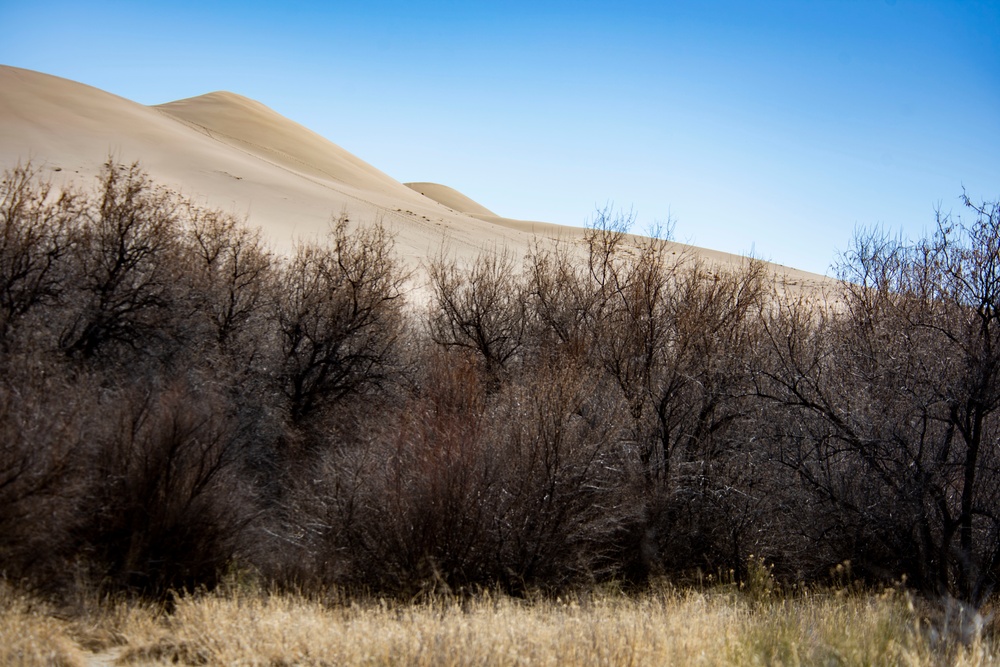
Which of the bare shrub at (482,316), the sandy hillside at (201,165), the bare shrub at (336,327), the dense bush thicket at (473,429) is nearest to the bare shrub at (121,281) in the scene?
the dense bush thicket at (473,429)

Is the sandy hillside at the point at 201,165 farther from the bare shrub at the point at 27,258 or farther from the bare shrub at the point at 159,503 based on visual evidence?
the bare shrub at the point at 159,503

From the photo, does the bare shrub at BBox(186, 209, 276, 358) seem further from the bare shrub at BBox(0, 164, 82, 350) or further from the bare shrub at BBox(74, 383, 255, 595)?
the bare shrub at BBox(74, 383, 255, 595)

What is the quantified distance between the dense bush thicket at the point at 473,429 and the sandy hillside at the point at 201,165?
1190 cm

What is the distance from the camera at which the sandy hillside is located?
139 feet

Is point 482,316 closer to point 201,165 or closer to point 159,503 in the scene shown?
point 159,503

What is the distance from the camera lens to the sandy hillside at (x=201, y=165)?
42.2 metres

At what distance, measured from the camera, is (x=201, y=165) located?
50.1 metres

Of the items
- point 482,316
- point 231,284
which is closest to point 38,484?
point 231,284

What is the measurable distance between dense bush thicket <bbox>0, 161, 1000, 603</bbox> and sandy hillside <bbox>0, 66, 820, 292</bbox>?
39.1 feet

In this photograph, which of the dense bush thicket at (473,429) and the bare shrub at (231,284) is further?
the bare shrub at (231,284)

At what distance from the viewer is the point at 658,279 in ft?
64.2

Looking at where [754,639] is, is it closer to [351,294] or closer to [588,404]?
[588,404]

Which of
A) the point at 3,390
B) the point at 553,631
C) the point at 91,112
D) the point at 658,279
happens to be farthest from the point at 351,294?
the point at 91,112

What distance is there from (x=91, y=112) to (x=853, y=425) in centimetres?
6047
